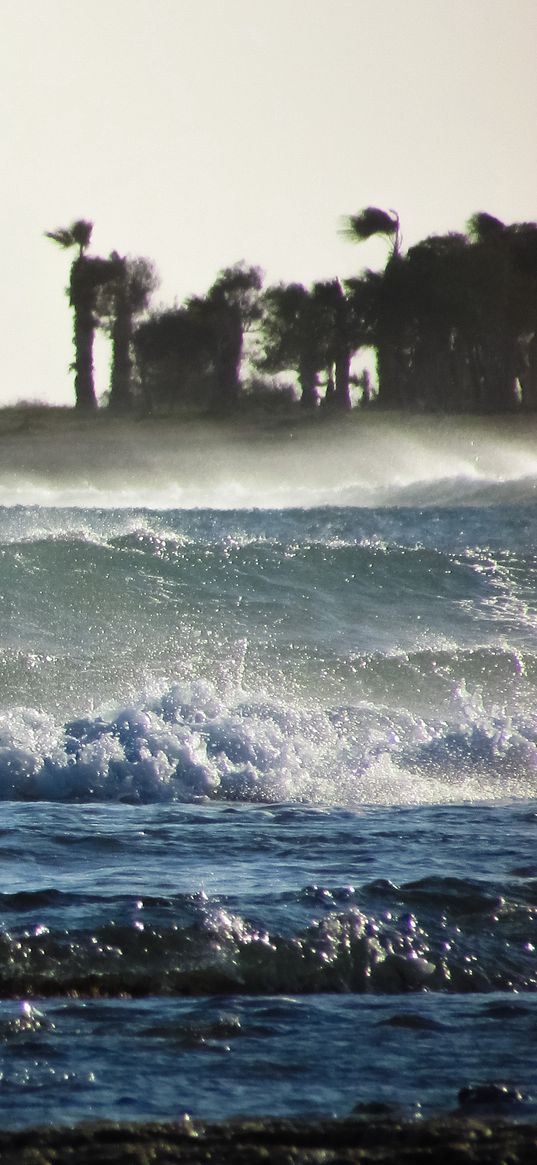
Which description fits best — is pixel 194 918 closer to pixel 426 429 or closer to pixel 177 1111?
pixel 177 1111

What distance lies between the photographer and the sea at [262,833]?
4383mm

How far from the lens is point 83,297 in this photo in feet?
231

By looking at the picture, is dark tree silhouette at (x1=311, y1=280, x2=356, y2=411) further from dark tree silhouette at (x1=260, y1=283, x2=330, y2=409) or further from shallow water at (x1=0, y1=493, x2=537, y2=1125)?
shallow water at (x1=0, y1=493, x2=537, y2=1125)

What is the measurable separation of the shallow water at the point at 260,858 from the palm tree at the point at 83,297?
174 feet

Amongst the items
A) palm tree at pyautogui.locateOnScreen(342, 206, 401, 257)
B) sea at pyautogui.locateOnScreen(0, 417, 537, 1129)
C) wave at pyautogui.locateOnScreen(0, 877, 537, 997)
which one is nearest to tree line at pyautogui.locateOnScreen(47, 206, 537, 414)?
palm tree at pyautogui.locateOnScreen(342, 206, 401, 257)

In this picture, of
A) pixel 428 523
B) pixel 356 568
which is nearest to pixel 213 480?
pixel 428 523

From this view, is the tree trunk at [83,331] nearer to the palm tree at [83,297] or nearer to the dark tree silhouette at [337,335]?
the palm tree at [83,297]

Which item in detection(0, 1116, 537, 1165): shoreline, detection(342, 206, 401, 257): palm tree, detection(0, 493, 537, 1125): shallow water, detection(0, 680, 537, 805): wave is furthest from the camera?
detection(342, 206, 401, 257): palm tree

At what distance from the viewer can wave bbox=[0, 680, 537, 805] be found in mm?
9648

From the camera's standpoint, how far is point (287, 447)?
65.2 metres

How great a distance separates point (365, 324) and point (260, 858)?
6621cm

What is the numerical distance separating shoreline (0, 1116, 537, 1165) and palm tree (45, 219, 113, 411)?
221 ft

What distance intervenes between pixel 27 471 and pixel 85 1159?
210 ft

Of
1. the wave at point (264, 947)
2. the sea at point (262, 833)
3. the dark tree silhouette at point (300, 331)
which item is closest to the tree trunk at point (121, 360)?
the dark tree silhouette at point (300, 331)
